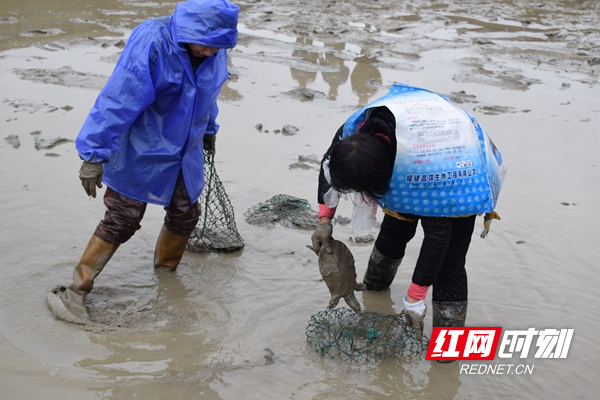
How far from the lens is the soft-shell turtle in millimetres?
3279

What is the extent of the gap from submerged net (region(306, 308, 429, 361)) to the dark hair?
953 millimetres

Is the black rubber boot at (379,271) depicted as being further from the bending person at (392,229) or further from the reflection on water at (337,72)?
the reflection on water at (337,72)

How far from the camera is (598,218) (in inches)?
202

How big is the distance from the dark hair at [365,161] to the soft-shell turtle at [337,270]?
1.89ft

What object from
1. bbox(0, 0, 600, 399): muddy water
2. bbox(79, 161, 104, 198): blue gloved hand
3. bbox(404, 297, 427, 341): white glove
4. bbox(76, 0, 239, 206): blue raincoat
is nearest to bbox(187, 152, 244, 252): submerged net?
bbox(0, 0, 600, 399): muddy water

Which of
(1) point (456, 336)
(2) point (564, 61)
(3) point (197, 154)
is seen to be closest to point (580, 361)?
(1) point (456, 336)

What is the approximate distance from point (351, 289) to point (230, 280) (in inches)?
40.0

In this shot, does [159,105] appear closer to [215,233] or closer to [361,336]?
[215,233]

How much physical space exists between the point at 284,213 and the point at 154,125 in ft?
5.76

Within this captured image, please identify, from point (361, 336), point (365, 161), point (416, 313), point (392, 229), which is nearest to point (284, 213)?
point (392, 229)

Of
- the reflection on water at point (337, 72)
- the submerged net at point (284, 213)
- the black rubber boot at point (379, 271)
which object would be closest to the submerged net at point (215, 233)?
the submerged net at point (284, 213)

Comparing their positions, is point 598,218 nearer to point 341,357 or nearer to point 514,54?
point 341,357

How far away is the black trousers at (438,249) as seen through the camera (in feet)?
9.81

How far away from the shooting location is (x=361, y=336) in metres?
3.52
